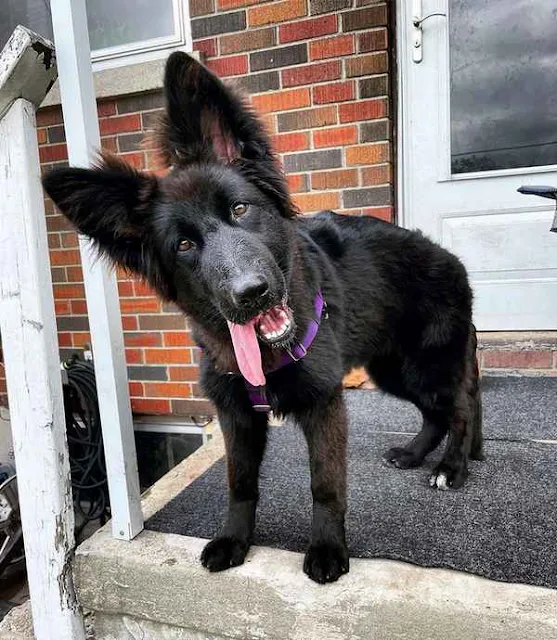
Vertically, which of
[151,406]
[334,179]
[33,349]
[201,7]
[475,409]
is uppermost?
[201,7]

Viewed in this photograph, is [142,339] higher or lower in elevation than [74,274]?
lower

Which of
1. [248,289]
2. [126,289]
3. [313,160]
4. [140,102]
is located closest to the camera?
[248,289]

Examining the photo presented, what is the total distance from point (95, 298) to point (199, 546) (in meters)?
0.84

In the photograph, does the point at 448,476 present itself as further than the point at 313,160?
No

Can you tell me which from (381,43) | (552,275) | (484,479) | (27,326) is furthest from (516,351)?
(27,326)

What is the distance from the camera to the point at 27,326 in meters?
1.62

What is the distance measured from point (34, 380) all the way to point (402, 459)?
4.59 ft

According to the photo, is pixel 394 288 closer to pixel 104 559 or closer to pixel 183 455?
pixel 104 559

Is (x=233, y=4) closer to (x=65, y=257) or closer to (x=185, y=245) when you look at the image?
(x=65, y=257)

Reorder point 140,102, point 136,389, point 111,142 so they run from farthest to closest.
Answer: point 136,389 < point 111,142 < point 140,102

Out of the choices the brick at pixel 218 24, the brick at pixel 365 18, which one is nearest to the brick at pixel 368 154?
the brick at pixel 365 18

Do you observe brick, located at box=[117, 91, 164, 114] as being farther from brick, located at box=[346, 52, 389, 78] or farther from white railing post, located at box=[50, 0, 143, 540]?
white railing post, located at box=[50, 0, 143, 540]

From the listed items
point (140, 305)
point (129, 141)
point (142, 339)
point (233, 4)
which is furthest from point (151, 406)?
point (233, 4)

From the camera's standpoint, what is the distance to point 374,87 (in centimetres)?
297
